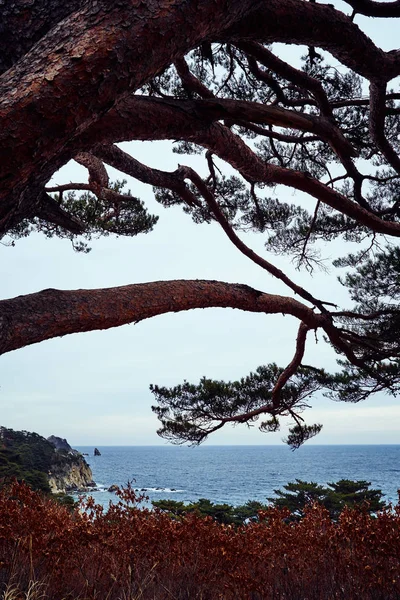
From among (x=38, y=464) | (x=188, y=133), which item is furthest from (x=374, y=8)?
(x=38, y=464)

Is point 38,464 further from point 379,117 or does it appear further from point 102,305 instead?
point 379,117

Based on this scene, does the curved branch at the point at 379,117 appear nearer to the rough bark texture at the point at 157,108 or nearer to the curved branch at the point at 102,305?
the rough bark texture at the point at 157,108

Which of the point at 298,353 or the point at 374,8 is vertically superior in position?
the point at 374,8

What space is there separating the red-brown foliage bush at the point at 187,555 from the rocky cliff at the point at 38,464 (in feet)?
17.0

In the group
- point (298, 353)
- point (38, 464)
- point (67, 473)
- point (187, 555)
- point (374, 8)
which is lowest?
point (67, 473)

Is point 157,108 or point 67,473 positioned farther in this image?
point 67,473

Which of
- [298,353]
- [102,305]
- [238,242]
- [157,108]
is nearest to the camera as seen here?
[157,108]

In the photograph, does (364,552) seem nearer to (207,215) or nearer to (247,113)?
(247,113)

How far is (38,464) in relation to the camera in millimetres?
20906

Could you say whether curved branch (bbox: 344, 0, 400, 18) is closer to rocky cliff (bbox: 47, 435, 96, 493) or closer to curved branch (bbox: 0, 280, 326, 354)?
curved branch (bbox: 0, 280, 326, 354)

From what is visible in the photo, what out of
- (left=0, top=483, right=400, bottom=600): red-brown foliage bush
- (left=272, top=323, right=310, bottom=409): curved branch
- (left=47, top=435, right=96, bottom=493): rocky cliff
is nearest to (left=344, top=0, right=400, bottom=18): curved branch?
(left=272, top=323, right=310, bottom=409): curved branch

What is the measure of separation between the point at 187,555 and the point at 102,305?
2.11 metres

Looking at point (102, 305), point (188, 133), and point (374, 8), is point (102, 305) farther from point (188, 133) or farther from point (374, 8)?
point (374, 8)

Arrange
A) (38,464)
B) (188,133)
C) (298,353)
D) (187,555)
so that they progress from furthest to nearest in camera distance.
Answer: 1. (38,464)
2. (298,353)
3. (187,555)
4. (188,133)
